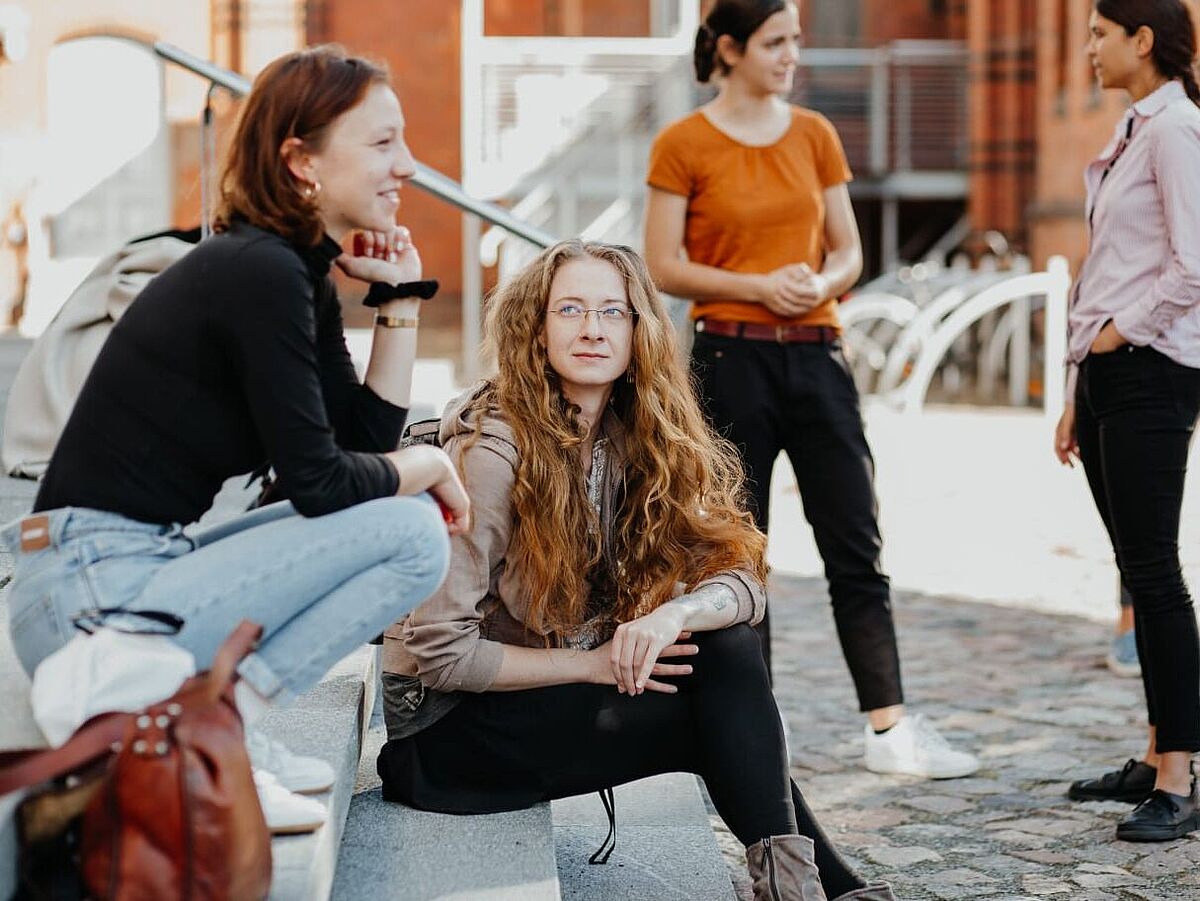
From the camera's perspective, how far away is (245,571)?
2.61 m

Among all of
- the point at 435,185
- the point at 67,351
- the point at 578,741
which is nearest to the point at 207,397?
the point at 578,741

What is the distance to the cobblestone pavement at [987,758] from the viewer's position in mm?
3916

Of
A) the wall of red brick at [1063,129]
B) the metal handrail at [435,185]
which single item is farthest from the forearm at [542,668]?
the wall of red brick at [1063,129]

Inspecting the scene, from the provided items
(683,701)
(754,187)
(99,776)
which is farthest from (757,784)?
(754,187)

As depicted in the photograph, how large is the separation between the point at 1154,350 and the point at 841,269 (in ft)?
2.94

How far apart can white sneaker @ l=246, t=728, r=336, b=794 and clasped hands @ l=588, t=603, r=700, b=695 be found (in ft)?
1.84

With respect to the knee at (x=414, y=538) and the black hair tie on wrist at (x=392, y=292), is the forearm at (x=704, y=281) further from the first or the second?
the knee at (x=414, y=538)

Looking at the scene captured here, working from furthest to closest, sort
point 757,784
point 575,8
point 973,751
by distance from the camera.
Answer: point 575,8 → point 973,751 → point 757,784

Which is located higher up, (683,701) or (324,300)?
(324,300)

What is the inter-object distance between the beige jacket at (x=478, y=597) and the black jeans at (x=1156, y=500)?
1199 mm

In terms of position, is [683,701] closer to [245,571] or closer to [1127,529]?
[245,571]

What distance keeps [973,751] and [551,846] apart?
7.28ft

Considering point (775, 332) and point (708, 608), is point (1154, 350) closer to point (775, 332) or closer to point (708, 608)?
point (775, 332)

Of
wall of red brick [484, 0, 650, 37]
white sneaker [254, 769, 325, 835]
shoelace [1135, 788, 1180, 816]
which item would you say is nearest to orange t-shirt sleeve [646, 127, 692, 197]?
shoelace [1135, 788, 1180, 816]
